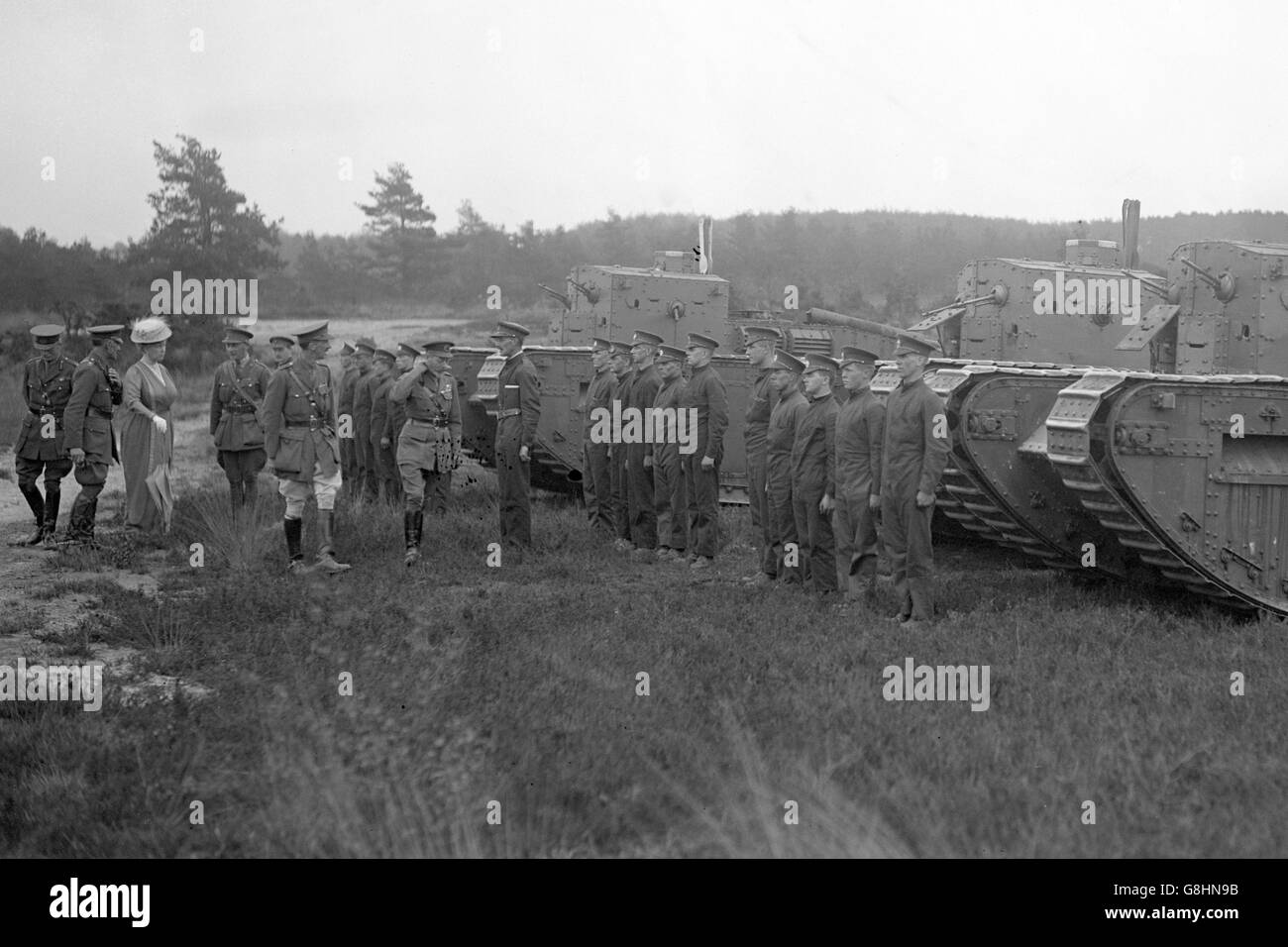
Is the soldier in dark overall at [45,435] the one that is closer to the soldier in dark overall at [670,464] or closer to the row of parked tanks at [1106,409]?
the row of parked tanks at [1106,409]

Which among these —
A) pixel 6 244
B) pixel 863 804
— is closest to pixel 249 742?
pixel 863 804

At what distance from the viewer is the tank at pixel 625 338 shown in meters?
15.1

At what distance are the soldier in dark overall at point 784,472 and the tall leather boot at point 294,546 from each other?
3.60 metres

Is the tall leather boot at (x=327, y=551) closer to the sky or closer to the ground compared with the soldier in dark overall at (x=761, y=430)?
closer to the ground

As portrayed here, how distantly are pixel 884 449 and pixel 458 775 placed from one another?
4.71m

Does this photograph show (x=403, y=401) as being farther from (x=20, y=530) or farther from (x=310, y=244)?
(x=310, y=244)

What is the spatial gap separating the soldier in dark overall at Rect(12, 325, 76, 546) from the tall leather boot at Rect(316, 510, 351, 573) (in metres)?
2.72

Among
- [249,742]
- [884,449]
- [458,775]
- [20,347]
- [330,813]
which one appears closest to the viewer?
[330,813]

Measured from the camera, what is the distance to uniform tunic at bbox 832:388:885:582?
31.5 ft

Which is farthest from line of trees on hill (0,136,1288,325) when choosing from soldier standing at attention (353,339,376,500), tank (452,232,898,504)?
soldier standing at attention (353,339,376,500)

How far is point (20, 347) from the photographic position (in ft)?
97.0

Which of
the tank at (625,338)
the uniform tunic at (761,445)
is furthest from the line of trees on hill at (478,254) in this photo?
the uniform tunic at (761,445)

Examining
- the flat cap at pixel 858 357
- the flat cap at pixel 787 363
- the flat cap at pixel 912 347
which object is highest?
the flat cap at pixel 912 347

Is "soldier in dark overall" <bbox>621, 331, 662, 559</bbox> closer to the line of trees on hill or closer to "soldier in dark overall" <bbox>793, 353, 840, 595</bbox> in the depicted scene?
"soldier in dark overall" <bbox>793, 353, 840, 595</bbox>
